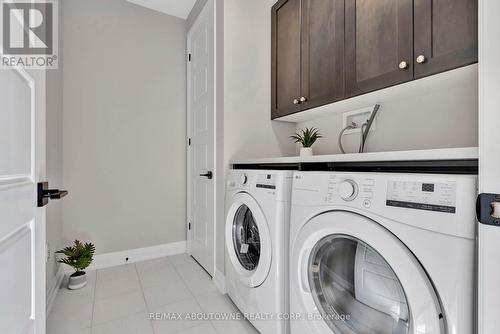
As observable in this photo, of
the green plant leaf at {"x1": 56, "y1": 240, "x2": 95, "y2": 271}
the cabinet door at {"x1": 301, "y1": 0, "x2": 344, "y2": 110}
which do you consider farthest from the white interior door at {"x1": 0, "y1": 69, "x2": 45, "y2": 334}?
the cabinet door at {"x1": 301, "y1": 0, "x2": 344, "y2": 110}

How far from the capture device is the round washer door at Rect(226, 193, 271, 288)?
1248 millimetres

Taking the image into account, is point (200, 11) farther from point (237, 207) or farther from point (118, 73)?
point (237, 207)

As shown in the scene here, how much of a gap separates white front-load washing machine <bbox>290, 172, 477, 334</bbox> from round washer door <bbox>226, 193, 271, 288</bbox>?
0.20 meters

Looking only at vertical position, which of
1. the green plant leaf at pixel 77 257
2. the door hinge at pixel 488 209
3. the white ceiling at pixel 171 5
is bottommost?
the green plant leaf at pixel 77 257

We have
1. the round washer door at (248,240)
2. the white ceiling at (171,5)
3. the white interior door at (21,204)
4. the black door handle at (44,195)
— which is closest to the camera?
the white interior door at (21,204)

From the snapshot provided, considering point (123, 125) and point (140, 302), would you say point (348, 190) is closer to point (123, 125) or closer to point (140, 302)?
point (140, 302)

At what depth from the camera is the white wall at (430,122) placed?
1.15m

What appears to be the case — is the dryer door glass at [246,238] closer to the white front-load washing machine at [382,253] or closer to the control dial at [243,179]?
the control dial at [243,179]

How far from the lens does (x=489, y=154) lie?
0.59 meters

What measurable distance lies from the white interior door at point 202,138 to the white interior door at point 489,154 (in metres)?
1.68

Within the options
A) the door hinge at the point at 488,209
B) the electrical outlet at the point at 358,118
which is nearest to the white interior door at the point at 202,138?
the electrical outlet at the point at 358,118

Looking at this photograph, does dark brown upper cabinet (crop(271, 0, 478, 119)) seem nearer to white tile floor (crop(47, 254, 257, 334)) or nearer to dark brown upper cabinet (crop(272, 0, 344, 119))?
dark brown upper cabinet (crop(272, 0, 344, 119))

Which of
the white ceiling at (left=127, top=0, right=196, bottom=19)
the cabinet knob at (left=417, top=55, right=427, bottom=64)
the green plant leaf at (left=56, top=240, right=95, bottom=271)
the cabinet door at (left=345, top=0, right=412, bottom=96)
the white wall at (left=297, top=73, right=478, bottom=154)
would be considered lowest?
the green plant leaf at (left=56, top=240, right=95, bottom=271)

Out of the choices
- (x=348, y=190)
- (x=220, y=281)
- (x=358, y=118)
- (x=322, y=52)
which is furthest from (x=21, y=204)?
(x=358, y=118)
